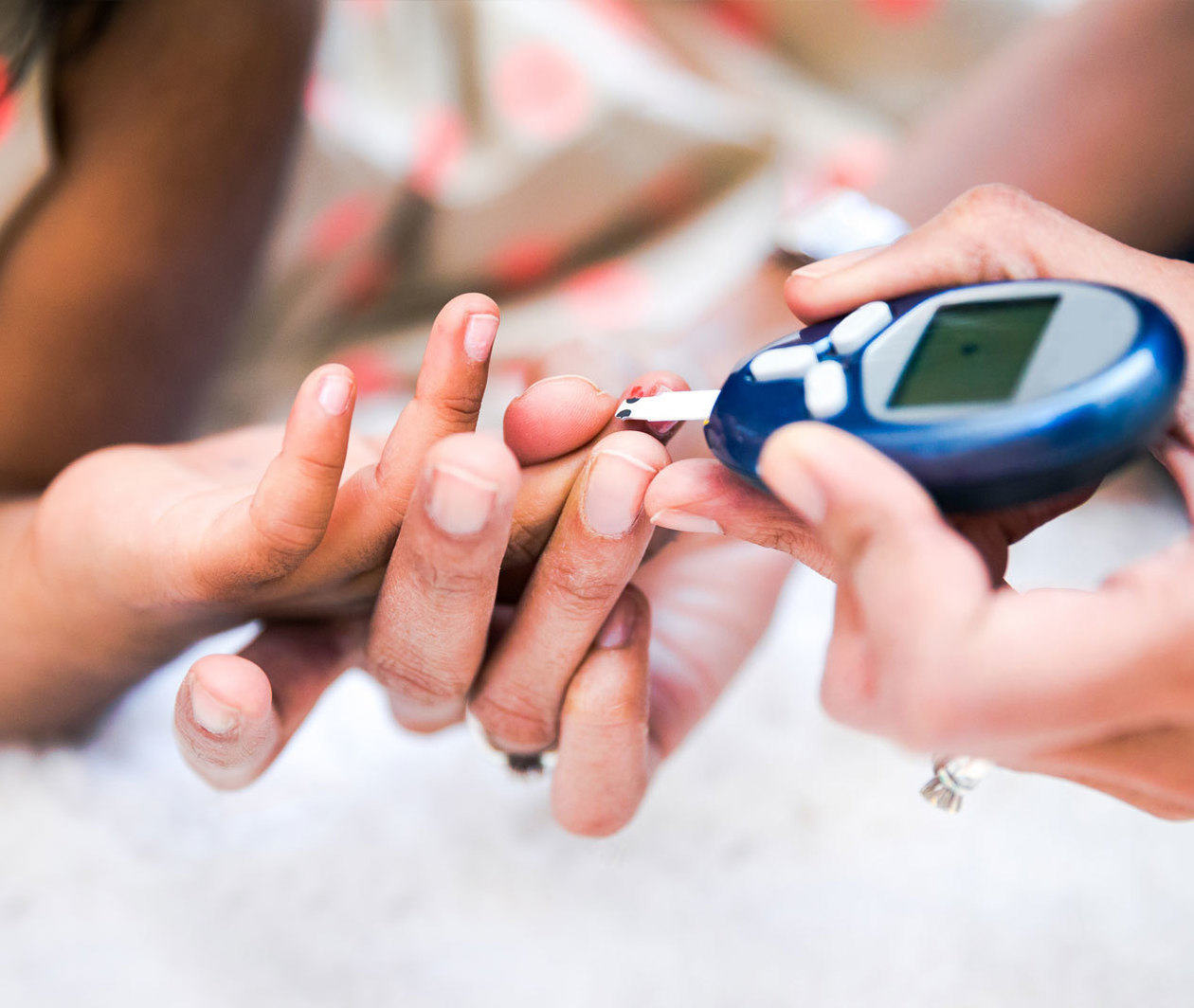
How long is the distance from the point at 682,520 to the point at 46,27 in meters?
0.43

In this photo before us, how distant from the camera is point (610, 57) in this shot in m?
0.74

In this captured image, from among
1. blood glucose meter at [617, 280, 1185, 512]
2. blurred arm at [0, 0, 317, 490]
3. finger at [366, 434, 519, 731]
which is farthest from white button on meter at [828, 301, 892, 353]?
blurred arm at [0, 0, 317, 490]

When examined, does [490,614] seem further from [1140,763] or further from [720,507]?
[1140,763]

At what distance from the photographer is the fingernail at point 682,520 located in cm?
33

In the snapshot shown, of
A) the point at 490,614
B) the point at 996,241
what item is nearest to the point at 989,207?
the point at 996,241

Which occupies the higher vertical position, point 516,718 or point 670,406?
point 670,406

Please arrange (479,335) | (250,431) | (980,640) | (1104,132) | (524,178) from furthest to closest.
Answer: (524,178), (1104,132), (250,431), (479,335), (980,640)

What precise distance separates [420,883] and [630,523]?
0.75ft

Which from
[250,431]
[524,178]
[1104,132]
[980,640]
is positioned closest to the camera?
[980,640]

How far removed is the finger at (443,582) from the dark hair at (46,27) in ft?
1.10

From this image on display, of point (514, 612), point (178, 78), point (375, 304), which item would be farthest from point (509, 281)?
point (514, 612)

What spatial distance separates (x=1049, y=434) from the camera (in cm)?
24

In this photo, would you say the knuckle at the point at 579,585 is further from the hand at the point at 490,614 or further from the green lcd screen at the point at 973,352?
the green lcd screen at the point at 973,352

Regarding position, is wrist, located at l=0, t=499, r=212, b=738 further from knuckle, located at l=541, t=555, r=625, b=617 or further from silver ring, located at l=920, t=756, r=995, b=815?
silver ring, located at l=920, t=756, r=995, b=815
